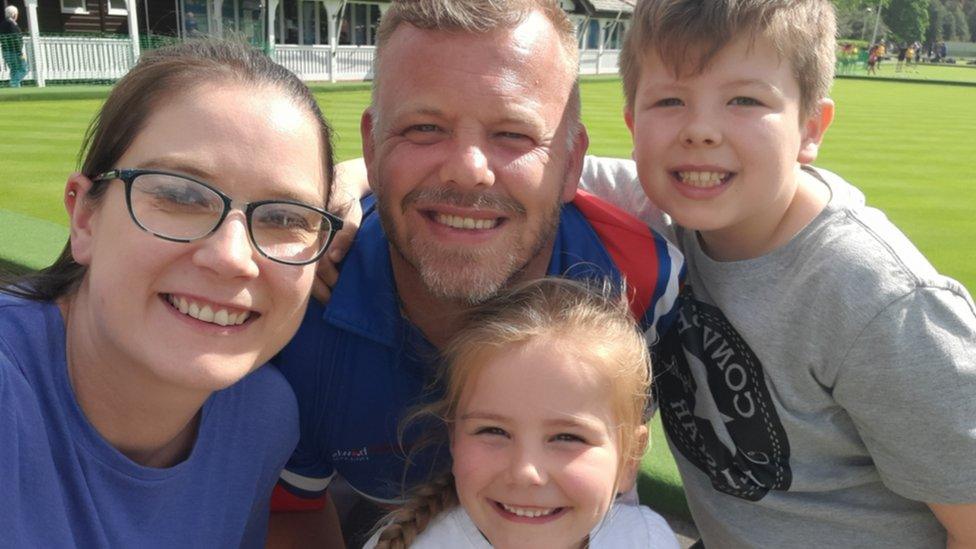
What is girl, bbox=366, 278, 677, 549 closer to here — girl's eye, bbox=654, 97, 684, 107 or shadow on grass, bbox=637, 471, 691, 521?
girl's eye, bbox=654, 97, 684, 107

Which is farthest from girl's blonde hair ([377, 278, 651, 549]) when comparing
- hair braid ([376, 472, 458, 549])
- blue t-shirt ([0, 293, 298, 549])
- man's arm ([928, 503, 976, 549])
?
man's arm ([928, 503, 976, 549])

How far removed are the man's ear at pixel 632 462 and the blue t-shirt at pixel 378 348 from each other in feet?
1.32

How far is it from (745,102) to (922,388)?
36.1 inches

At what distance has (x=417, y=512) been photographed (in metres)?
2.20

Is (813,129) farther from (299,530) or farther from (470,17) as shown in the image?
(299,530)

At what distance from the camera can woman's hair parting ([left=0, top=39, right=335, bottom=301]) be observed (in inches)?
73.7

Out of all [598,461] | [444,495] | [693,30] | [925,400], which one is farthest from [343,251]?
[925,400]

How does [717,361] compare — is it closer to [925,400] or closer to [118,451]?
[925,400]

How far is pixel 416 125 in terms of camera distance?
2.47m

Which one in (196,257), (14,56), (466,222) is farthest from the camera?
(14,56)

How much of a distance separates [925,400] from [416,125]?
1592 mm

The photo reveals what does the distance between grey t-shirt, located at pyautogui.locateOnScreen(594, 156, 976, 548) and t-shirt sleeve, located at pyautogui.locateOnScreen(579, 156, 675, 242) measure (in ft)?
0.60

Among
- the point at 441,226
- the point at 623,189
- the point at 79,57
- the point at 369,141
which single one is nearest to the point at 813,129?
the point at 623,189

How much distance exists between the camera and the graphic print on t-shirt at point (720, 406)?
2.39 metres
